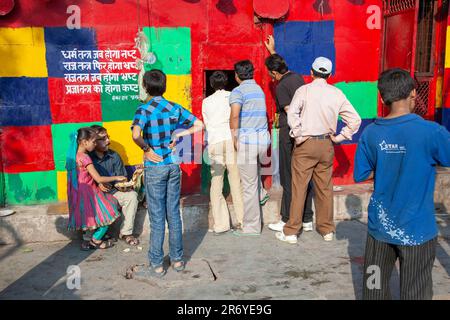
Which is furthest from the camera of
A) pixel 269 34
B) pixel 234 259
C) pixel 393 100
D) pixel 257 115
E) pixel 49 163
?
pixel 269 34

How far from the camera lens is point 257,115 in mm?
4684

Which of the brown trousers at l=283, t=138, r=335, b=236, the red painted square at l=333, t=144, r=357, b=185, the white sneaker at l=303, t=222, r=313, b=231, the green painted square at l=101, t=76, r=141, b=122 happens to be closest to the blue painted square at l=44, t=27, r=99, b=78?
the green painted square at l=101, t=76, r=141, b=122

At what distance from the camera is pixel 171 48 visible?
5.33 meters

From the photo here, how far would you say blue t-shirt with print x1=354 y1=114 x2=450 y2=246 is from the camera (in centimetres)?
245

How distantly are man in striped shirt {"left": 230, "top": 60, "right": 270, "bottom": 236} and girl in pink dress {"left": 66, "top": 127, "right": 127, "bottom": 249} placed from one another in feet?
4.45

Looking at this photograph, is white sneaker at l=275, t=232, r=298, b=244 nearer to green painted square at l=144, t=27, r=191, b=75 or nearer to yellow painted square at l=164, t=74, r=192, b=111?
yellow painted square at l=164, t=74, r=192, b=111

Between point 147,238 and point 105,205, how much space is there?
2.14 ft

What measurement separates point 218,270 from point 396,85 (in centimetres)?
230

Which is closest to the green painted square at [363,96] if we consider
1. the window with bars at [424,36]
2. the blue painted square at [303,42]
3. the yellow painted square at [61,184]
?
the blue painted square at [303,42]

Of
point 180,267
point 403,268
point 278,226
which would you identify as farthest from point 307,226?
point 403,268

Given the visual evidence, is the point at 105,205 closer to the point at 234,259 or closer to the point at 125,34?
the point at 234,259

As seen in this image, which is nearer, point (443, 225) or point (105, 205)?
point (105, 205)

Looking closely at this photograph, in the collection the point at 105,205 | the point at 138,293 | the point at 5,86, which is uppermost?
the point at 5,86

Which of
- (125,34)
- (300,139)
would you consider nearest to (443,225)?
(300,139)
